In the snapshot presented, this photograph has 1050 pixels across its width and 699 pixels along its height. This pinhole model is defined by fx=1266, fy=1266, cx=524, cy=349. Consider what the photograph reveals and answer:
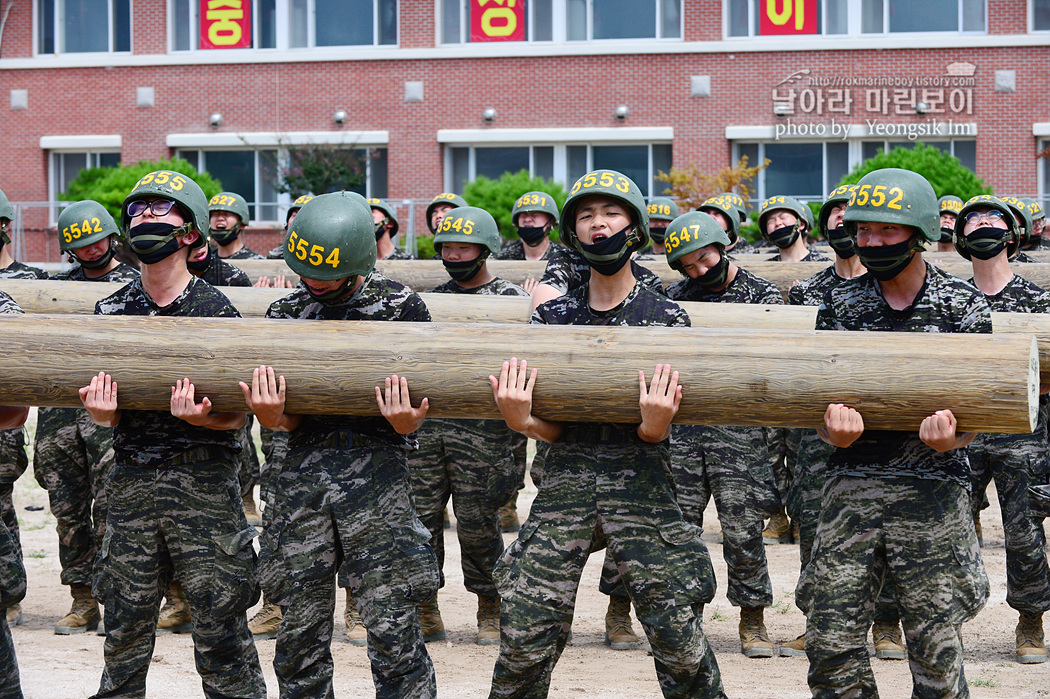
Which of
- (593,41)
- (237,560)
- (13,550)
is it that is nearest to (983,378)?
(237,560)

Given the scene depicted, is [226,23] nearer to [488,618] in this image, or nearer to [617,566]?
[488,618]

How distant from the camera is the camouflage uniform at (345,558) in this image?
16.8 ft

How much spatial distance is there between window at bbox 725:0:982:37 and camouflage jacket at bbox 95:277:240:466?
78.3 ft

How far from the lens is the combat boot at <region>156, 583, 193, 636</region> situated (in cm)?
788

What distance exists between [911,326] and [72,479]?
5298 mm

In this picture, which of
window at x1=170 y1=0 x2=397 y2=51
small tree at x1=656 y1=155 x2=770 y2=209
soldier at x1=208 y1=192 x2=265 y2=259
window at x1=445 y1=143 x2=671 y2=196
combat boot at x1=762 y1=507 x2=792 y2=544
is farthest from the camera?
window at x1=170 y1=0 x2=397 y2=51

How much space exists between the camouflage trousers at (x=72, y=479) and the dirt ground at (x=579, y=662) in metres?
0.51

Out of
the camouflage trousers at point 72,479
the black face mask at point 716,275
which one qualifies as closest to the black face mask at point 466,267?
the black face mask at point 716,275

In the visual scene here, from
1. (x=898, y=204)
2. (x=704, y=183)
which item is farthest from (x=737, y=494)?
(x=704, y=183)

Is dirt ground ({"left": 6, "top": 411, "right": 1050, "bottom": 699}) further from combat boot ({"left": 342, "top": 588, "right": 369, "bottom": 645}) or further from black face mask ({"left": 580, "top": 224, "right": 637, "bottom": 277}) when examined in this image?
black face mask ({"left": 580, "top": 224, "right": 637, "bottom": 277})

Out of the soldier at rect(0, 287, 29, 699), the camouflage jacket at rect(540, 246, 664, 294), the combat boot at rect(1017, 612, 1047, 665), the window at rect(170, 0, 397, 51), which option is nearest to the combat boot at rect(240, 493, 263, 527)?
the camouflage jacket at rect(540, 246, 664, 294)

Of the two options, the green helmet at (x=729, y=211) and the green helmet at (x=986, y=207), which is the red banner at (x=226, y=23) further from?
the green helmet at (x=986, y=207)

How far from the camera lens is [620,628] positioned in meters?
7.62

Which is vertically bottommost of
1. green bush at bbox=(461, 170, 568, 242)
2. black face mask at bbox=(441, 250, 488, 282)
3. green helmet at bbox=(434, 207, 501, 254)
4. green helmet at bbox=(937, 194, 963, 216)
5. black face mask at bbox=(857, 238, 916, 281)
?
black face mask at bbox=(857, 238, 916, 281)
